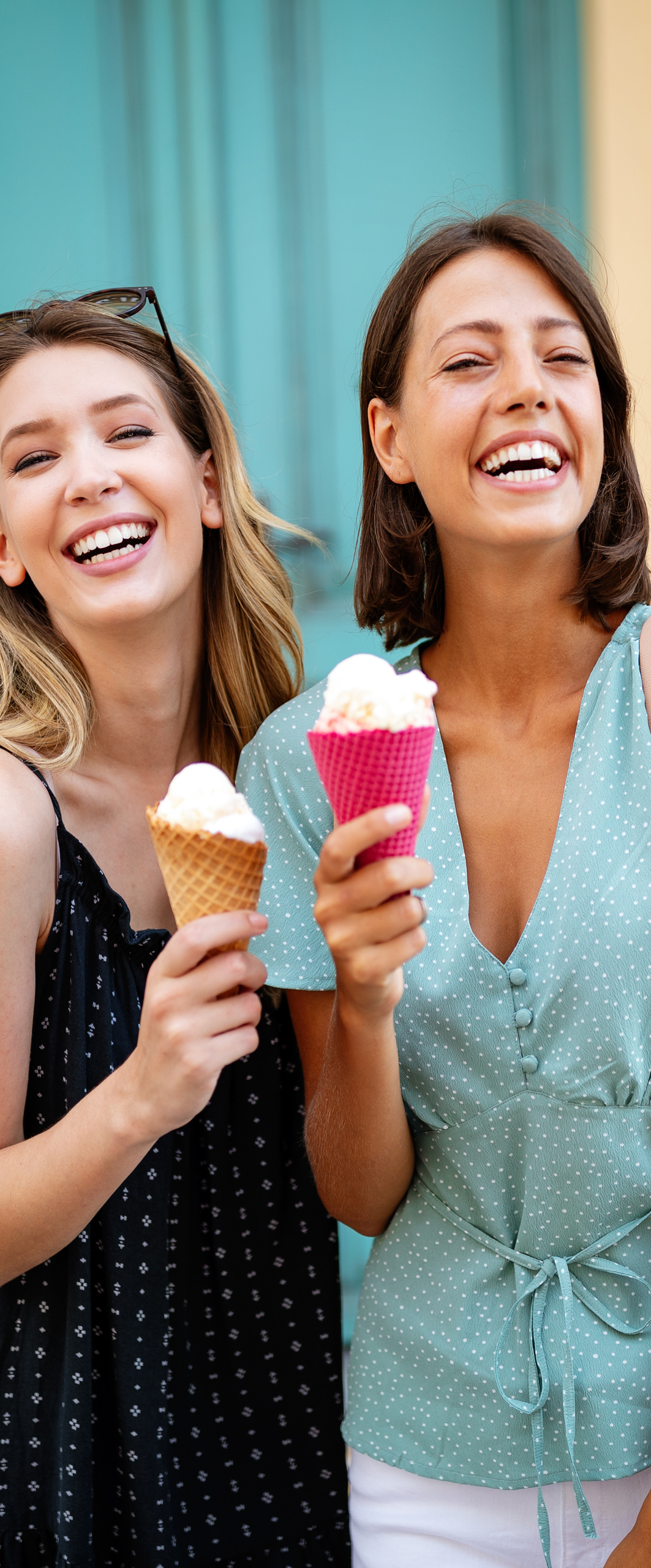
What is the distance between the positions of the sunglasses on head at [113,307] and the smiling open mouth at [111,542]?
387 millimetres

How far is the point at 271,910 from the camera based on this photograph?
1689mm

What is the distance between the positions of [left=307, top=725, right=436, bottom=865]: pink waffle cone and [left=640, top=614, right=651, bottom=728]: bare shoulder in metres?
0.46

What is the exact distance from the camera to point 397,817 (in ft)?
3.66

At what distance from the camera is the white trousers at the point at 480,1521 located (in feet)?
4.94

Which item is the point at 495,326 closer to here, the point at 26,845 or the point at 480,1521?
the point at 26,845

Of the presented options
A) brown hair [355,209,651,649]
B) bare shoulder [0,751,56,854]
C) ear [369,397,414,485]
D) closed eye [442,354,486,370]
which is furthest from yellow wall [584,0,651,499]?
bare shoulder [0,751,56,854]

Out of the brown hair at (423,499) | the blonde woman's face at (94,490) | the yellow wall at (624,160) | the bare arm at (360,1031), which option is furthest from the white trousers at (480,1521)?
the yellow wall at (624,160)

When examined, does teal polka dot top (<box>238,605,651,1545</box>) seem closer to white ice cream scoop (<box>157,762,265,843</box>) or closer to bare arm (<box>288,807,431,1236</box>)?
bare arm (<box>288,807,431,1236</box>)

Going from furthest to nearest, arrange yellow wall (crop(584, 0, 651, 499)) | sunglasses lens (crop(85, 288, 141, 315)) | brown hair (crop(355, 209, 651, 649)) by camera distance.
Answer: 1. yellow wall (crop(584, 0, 651, 499))
2. sunglasses lens (crop(85, 288, 141, 315))
3. brown hair (crop(355, 209, 651, 649))

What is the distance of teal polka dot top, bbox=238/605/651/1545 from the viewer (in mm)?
1465

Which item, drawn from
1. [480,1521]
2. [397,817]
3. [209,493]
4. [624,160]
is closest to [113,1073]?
[397,817]

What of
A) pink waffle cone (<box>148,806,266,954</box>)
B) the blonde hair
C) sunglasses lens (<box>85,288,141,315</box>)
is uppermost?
sunglasses lens (<box>85,288,141,315</box>)

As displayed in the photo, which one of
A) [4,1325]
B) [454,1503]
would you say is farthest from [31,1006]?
[454,1503]

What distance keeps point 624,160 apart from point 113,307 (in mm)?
1264
